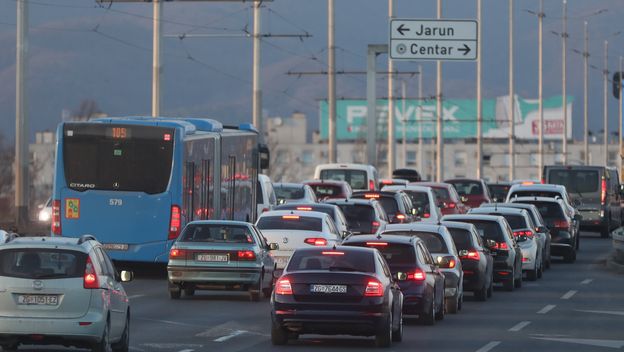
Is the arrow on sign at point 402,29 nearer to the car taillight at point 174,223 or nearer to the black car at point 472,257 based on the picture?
the car taillight at point 174,223

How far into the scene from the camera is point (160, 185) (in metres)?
32.9

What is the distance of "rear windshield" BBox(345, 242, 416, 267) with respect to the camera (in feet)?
76.8

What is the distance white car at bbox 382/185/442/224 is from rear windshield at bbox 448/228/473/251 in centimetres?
1658

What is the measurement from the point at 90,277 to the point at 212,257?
1046 centimetres

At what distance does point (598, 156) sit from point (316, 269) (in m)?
156

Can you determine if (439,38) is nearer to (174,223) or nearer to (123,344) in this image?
(174,223)

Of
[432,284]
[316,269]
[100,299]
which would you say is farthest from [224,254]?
[100,299]

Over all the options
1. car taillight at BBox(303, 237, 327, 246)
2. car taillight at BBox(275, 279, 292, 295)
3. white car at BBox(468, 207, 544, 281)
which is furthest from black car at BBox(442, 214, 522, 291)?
car taillight at BBox(275, 279, 292, 295)

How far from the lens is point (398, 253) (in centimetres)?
2347

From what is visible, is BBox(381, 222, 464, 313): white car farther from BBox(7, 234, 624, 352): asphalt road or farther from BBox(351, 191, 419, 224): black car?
BBox(351, 191, 419, 224): black car

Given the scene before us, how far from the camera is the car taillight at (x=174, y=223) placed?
3266cm

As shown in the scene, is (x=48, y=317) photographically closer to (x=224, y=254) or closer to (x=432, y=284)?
(x=432, y=284)

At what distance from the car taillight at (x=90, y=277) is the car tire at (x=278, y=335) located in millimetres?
3157

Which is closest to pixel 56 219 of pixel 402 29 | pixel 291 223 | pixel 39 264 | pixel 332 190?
pixel 291 223
